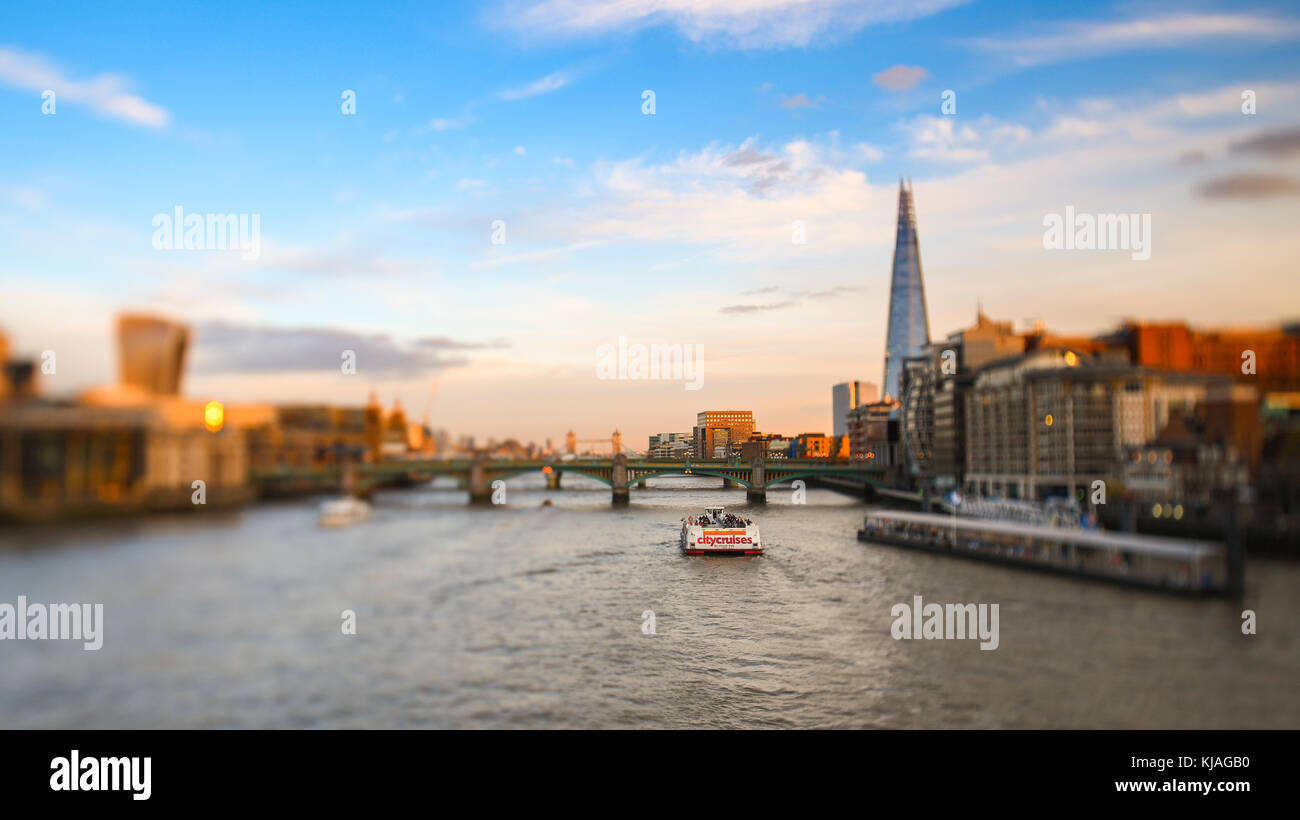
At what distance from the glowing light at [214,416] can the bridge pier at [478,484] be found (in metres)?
23.5

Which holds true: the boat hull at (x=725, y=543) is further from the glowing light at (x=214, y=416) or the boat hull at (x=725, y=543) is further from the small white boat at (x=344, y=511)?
the glowing light at (x=214, y=416)

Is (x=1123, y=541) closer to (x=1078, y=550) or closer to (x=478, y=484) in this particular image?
(x=1078, y=550)

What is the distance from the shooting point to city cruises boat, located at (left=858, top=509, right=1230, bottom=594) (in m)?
12.6

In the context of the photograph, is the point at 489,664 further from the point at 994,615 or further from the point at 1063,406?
the point at 1063,406

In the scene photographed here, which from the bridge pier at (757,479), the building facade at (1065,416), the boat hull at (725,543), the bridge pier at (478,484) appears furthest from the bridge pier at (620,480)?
the building facade at (1065,416)

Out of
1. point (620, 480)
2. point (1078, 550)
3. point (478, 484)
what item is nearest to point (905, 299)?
point (620, 480)

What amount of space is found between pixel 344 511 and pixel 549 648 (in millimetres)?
4484

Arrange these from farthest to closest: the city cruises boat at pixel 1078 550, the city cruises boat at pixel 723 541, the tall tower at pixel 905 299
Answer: the tall tower at pixel 905 299 < the city cruises boat at pixel 723 541 < the city cruises boat at pixel 1078 550

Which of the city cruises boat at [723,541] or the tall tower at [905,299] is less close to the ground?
the tall tower at [905,299]

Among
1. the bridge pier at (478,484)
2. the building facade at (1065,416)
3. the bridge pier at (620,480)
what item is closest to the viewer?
the building facade at (1065,416)

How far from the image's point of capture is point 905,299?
92.1 meters

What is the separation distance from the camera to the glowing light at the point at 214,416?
24.2 feet

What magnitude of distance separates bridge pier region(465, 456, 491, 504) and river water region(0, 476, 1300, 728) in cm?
1301

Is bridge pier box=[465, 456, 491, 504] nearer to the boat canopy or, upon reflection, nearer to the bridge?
the bridge
